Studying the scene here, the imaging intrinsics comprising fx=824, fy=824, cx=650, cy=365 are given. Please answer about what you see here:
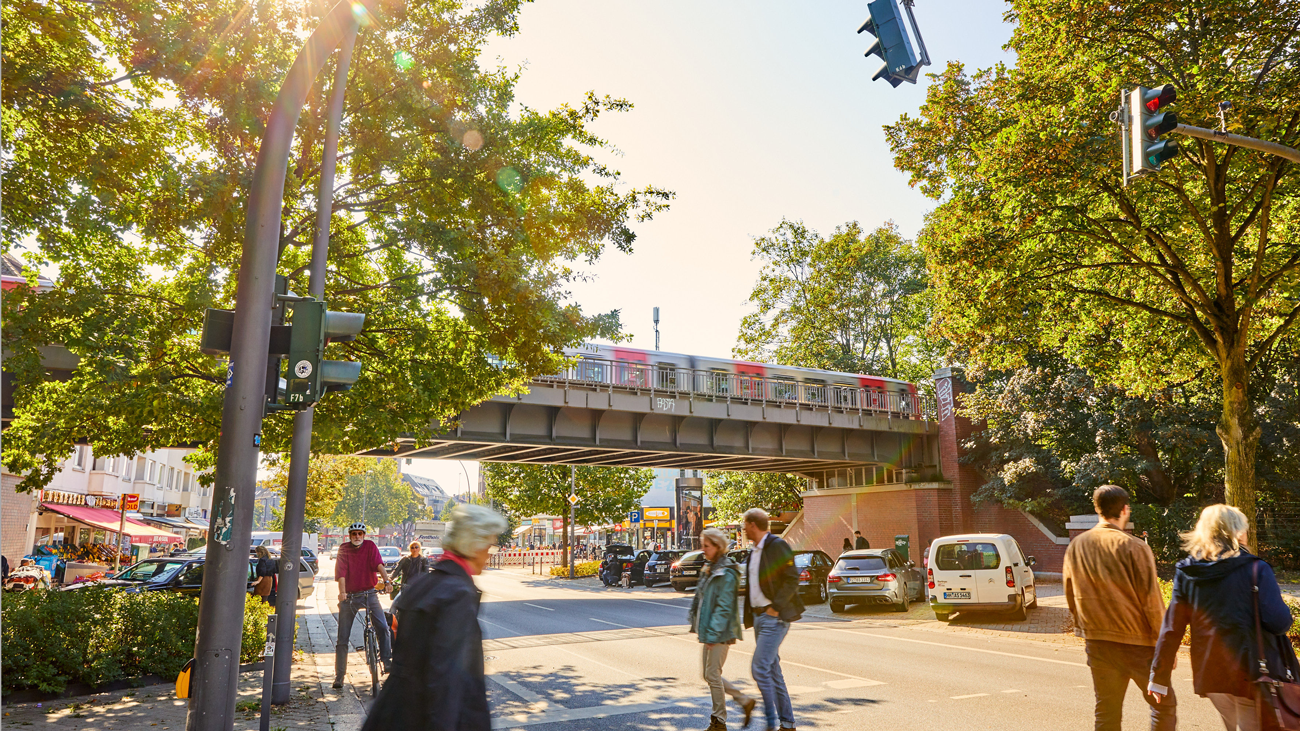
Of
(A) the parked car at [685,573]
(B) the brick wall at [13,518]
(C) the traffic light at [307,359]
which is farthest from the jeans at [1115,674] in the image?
(B) the brick wall at [13,518]

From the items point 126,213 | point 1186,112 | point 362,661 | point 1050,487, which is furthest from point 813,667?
point 1050,487

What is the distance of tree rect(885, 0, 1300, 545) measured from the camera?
12.1 meters

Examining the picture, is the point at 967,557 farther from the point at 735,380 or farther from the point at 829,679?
the point at 735,380

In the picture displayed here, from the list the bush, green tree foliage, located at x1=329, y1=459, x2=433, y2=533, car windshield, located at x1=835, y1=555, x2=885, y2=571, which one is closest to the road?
car windshield, located at x1=835, y1=555, x2=885, y2=571

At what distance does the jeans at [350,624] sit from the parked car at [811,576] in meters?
13.4

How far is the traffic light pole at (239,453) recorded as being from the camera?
4.81m

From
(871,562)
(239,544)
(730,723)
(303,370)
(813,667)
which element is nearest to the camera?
(239,544)

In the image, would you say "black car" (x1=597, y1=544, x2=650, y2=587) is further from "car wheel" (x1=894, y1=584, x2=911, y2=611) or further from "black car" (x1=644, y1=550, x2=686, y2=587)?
"car wheel" (x1=894, y1=584, x2=911, y2=611)

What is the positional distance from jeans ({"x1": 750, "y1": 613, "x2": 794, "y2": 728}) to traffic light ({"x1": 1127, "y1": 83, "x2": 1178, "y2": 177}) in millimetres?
5265

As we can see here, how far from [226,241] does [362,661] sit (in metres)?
6.07

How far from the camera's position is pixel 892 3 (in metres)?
7.23

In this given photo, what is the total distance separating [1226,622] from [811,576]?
17884 mm

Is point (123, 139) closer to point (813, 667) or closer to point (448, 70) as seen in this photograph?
point (448, 70)

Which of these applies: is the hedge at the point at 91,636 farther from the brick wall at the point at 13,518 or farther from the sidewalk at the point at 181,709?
the brick wall at the point at 13,518
